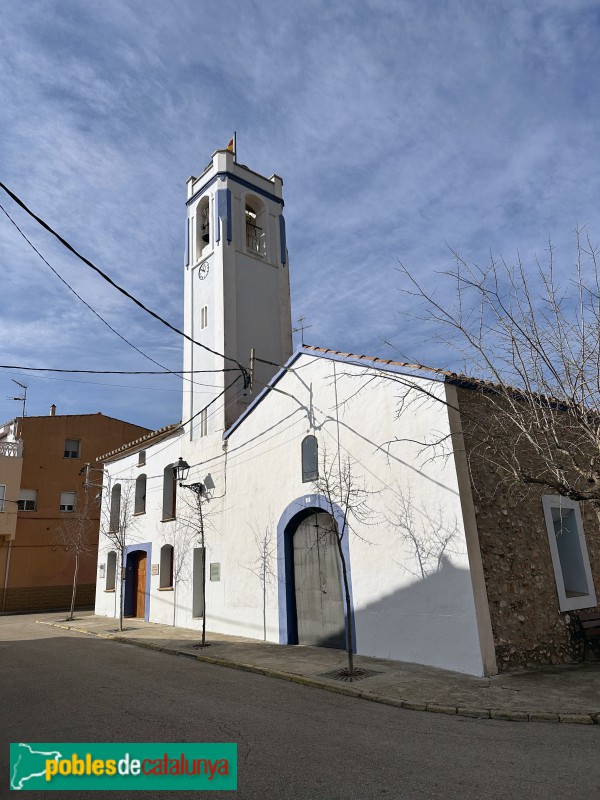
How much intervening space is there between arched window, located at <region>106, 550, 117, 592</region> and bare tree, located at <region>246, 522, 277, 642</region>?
10157 millimetres

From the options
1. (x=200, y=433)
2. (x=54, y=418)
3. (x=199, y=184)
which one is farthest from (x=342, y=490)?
(x=54, y=418)

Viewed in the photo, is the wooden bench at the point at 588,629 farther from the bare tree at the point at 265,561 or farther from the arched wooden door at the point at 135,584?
the arched wooden door at the point at 135,584

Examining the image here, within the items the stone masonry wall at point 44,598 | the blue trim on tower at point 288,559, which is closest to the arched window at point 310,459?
the blue trim on tower at point 288,559

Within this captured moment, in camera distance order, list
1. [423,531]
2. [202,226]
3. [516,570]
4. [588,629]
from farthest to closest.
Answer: [202,226] < [588,629] < [423,531] < [516,570]

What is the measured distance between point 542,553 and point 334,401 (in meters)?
5.24

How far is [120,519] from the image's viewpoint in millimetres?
21406

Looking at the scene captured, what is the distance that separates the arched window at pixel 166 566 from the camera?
18438 mm

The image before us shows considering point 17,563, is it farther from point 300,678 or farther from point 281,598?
point 300,678

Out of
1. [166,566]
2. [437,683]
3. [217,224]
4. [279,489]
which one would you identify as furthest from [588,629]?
[217,224]

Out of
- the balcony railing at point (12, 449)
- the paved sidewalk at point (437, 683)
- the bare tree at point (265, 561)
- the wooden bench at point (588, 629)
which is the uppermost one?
the balcony railing at point (12, 449)

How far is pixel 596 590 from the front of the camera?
1171 centimetres

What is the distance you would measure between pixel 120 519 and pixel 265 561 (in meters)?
9.58

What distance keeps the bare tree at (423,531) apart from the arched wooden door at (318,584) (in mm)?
2100

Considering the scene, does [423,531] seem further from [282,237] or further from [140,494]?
[282,237]
